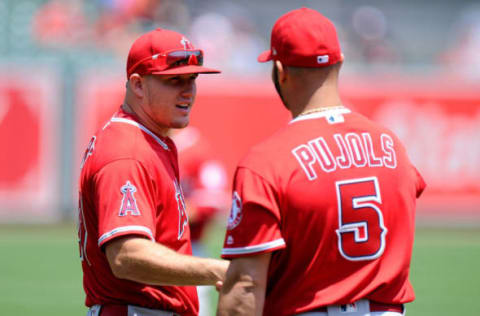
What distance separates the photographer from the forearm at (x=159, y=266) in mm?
3527

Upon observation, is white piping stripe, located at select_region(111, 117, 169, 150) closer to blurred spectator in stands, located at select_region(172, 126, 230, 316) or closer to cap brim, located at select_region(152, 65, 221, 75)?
cap brim, located at select_region(152, 65, 221, 75)

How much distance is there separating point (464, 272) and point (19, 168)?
343 inches

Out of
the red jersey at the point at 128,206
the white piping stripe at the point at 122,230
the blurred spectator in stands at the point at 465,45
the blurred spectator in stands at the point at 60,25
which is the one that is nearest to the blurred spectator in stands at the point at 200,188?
the red jersey at the point at 128,206

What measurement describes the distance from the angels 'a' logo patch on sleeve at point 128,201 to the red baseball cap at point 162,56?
2.17 feet

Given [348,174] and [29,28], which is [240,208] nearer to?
[348,174]

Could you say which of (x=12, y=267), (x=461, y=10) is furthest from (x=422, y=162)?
(x=12, y=267)

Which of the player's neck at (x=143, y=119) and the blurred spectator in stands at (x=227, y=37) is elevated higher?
the blurred spectator in stands at (x=227, y=37)

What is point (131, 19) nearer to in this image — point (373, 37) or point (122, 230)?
point (373, 37)

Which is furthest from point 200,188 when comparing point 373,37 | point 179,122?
point 373,37

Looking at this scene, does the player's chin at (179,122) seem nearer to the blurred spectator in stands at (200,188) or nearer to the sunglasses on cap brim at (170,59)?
the sunglasses on cap brim at (170,59)

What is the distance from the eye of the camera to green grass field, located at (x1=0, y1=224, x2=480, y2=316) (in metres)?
9.30

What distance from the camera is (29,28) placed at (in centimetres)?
1825

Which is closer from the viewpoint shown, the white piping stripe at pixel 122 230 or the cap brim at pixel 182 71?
the white piping stripe at pixel 122 230

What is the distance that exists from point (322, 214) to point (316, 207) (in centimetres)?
4
